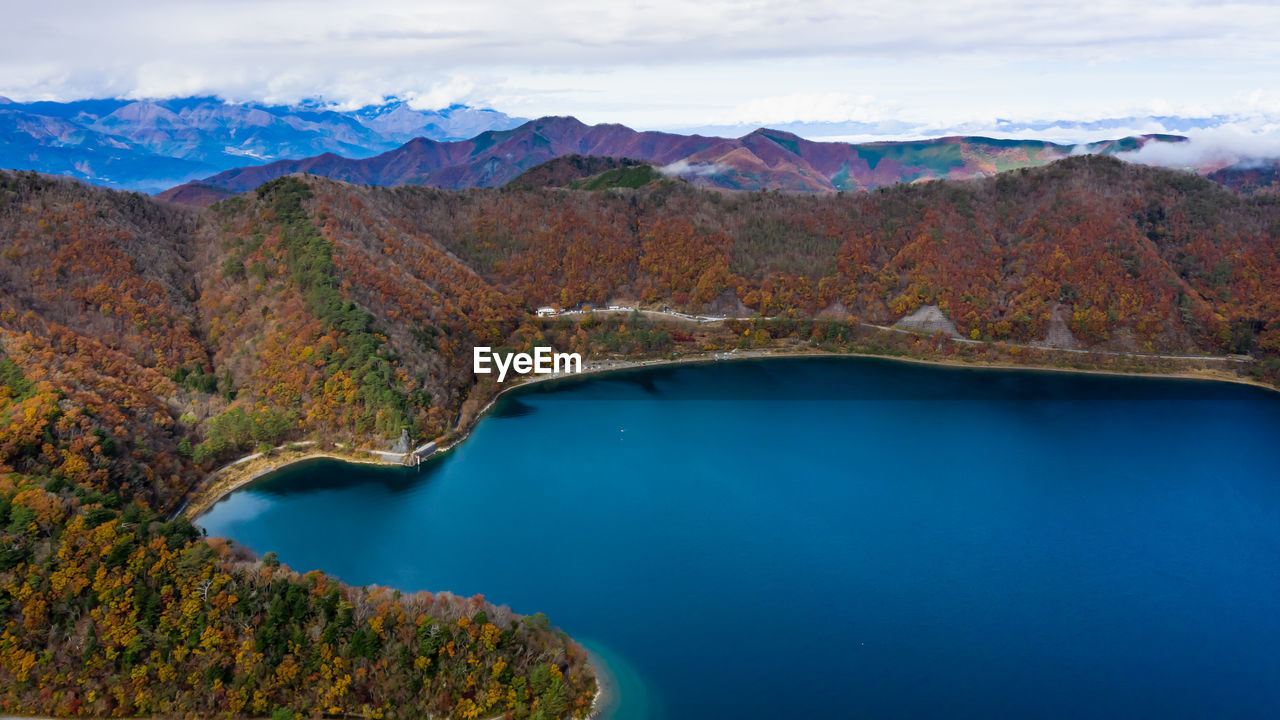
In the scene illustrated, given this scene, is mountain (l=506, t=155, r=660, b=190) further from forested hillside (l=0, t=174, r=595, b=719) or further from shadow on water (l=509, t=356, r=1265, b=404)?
shadow on water (l=509, t=356, r=1265, b=404)

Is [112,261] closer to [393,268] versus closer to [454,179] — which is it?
[393,268]

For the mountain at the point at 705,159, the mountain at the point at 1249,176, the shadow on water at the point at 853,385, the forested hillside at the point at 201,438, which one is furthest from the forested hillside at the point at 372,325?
the mountain at the point at 705,159

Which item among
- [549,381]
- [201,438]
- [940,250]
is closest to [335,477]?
[201,438]

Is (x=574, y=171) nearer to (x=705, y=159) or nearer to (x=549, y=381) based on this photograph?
(x=705, y=159)

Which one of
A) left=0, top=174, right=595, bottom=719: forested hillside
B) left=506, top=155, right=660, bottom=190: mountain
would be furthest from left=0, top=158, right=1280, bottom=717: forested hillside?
left=506, top=155, right=660, bottom=190: mountain

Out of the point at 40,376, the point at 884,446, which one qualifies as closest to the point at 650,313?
the point at 884,446

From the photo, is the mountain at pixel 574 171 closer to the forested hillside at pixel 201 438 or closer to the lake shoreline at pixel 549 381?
the forested hillside at pixel 201 438
